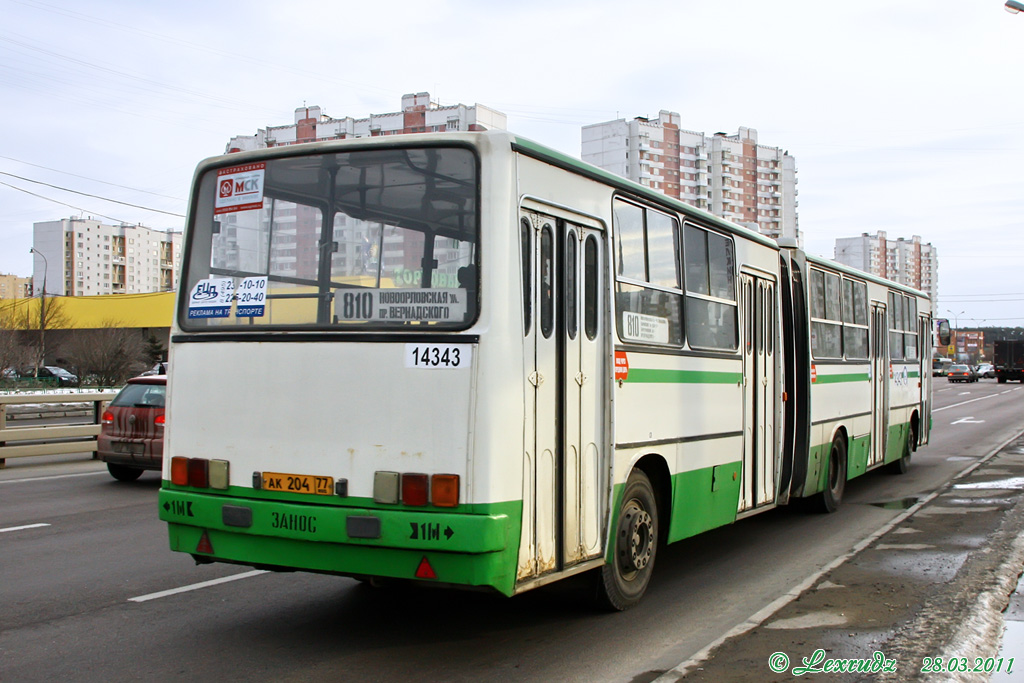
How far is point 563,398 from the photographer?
18.4ft

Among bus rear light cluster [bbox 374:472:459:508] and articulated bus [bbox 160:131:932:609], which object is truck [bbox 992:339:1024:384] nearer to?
articulated bus [bbox 160:131:932:609]

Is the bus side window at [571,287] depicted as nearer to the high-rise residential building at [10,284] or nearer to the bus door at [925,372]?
the bus door at [925,372]

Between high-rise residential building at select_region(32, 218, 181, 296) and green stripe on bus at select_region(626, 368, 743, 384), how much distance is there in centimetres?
10845

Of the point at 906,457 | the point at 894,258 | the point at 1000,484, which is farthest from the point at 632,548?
the point at 894,258

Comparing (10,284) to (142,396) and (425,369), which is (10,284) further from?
(425,369)

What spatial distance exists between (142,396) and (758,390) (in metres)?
8.49

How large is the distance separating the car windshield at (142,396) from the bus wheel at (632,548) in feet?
27.4

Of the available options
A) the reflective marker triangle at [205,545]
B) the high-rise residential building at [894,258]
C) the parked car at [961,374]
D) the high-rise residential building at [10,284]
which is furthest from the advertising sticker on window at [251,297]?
the high-rise residential building at [10,284]

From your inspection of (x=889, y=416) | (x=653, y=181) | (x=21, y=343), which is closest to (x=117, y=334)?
(x=21, y=343)

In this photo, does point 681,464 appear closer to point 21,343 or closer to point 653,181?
point 21,343

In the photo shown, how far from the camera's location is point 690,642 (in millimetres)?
Result: 5816

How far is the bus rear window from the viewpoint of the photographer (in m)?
5.23

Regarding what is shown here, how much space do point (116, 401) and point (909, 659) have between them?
11113 mm

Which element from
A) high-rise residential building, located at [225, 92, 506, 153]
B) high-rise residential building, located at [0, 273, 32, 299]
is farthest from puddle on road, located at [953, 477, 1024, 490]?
high-rise residential building, located at [0, 273, 32, 299]
